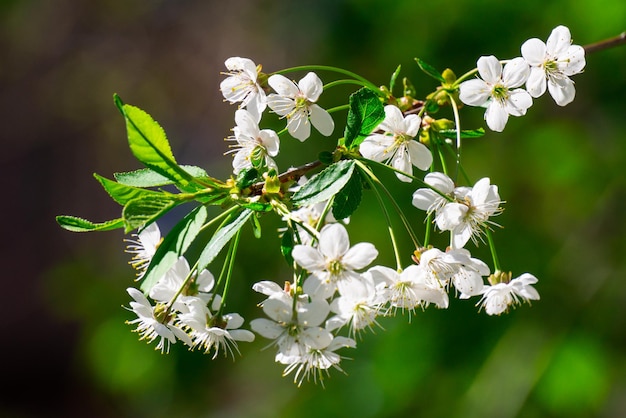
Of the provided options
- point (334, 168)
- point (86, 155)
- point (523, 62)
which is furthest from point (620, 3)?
point (86, 155)

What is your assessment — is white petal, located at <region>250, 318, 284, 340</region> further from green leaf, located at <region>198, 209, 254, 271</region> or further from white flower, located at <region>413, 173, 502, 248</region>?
white flower, located at <region>413, 173, 502, 248</region>

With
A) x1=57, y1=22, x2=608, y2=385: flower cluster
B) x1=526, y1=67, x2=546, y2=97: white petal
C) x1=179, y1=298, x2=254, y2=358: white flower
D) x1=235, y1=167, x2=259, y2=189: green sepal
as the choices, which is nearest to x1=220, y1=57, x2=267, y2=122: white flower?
x1=57, y1=22, x2=608, y2=385: flower cluster

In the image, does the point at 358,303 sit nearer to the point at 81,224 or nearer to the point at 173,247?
the point at 173,247

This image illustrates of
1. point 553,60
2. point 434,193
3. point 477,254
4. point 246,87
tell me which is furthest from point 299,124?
point 477,254

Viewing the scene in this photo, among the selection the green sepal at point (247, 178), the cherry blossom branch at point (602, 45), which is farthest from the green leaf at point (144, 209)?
the cherry blossom branch at point (602, 45)

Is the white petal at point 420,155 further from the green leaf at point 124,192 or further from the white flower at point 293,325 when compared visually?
the green leaf at point 124,192

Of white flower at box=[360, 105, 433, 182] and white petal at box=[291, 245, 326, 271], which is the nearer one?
white petal at box=[291, 245, 326, 271]

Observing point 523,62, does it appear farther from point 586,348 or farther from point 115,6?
point 115,6
